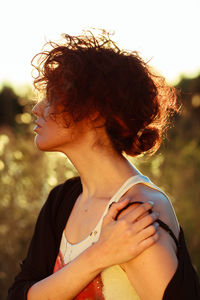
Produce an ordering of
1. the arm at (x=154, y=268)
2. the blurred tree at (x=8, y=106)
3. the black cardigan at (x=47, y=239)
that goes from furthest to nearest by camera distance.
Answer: the blurred tree at (x=8, y=106), the black cardigan at (x=47, y=239), the arm at (x=154, y=268)

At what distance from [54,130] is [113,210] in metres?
0.53

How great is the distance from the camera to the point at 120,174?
217 cm

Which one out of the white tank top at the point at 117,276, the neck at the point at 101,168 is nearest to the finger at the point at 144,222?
the white tank top at the point at 117,276

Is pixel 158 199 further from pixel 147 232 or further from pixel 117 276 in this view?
pixel 117 276

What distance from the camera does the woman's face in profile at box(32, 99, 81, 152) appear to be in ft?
→ 7.26

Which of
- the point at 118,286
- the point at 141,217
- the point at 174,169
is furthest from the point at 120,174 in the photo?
the point at 174,169

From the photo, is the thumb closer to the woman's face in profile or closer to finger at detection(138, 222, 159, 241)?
finger at detection(138, 222, 159, 241)

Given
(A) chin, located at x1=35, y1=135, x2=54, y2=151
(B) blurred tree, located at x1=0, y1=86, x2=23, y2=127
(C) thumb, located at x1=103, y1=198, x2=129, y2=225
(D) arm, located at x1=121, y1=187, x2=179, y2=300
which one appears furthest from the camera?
(B) blurred tree, located at x1=0, y1=86, x2=23, y2=127

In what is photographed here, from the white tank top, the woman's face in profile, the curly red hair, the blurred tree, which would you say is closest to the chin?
the woman's face in profile

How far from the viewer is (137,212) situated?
1.84m

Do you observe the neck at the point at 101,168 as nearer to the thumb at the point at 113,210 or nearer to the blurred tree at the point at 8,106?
the thumb at the point at 113,210

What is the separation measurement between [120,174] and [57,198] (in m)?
0.59

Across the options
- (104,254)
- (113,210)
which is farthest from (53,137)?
(104,254)

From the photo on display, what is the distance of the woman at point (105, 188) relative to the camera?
1.83 meters
